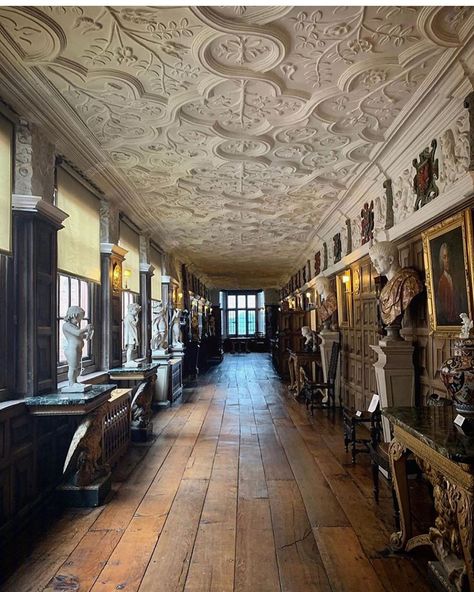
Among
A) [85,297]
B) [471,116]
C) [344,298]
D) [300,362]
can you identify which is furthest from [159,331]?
[471,116]

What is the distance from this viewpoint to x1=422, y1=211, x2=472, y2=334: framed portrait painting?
361 cm

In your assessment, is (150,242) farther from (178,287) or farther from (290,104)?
(290,104)

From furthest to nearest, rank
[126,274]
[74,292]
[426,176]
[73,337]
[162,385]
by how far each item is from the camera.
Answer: [162,385]
[126,274]
[74,292]
[426,176]
[73,337]

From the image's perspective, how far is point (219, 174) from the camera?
607cm

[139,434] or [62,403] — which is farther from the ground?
[62,403]

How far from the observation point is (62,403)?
3.73m

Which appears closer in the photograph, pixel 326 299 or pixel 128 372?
pixel 128 372

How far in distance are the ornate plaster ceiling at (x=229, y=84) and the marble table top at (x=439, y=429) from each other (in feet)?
8.19

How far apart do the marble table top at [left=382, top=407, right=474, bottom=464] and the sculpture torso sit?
5.63 feet

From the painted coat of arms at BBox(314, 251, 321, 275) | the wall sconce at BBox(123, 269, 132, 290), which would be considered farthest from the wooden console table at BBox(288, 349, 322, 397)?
the wall sconce at BBox(123, 269, 132, 290)

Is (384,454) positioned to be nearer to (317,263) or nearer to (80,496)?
(80,496)

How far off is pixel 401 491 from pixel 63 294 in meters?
3.85

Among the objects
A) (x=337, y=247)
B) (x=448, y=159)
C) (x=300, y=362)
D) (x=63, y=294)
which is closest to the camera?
(x=448, y=159)

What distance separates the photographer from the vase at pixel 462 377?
2.57m
